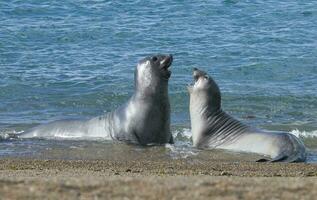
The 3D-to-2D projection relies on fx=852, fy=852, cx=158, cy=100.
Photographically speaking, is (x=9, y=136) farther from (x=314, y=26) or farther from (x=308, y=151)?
(x=314, y=26)

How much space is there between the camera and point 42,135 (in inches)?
484

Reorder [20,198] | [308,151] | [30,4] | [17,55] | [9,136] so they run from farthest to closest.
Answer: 1. [30,4]
2. [17,55]
3. [9,136]
4. [308,151]
5. [20,198]

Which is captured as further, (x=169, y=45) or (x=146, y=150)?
(x=169, y=45)

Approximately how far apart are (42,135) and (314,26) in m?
13.6

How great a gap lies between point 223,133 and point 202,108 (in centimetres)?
54

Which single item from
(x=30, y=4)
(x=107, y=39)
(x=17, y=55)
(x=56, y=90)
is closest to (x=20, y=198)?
(x=56, y=90)

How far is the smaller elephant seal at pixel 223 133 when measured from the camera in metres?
10.6

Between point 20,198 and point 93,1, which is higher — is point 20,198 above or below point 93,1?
above

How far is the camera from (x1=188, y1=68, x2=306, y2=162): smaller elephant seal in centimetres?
1059

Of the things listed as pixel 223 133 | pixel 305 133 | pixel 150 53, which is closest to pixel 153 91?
pixel 223 133

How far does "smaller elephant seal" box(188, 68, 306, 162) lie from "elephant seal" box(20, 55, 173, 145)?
0.42 metres

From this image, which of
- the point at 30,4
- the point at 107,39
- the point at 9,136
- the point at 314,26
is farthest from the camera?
the point at 30,4

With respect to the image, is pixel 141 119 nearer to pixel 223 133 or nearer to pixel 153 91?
pixel 153 91

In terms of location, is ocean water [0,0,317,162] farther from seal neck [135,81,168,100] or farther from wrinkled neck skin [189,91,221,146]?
seal neck [135,81,168,100]
